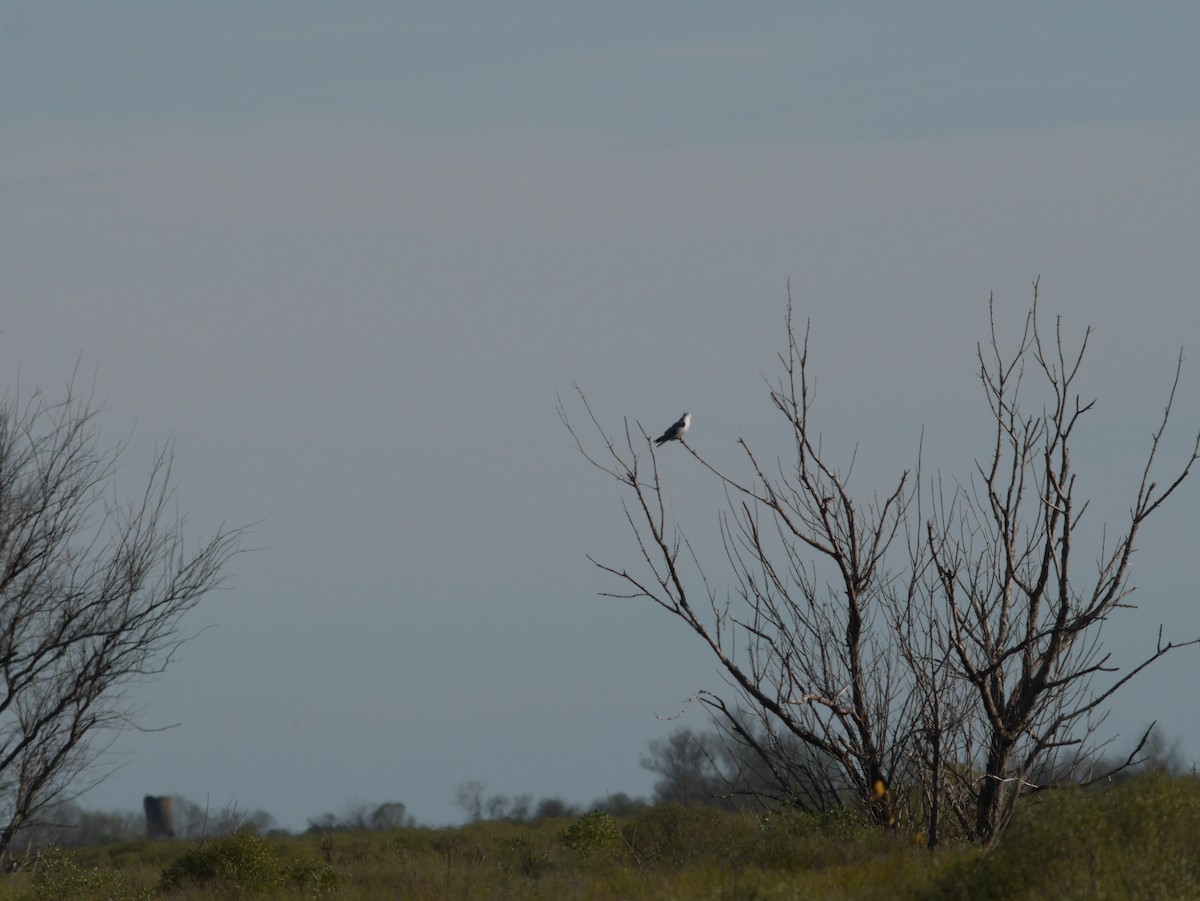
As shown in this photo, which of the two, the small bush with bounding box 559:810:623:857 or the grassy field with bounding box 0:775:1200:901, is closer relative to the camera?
the grassy field with bounding box 0:775:1200:901

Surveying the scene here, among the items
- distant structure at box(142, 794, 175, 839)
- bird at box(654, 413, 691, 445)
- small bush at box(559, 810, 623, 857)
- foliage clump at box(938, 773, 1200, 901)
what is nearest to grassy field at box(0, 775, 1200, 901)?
foliage clump at box(938, 773, 1200, 901)

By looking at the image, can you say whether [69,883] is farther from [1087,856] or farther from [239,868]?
[1087,856]

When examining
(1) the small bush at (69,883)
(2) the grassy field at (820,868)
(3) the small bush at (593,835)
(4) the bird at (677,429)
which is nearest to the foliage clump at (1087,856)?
(2) the grassy field at (820,868)

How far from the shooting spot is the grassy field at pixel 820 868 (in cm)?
A: 720

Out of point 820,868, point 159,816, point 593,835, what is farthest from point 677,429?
point 159,816

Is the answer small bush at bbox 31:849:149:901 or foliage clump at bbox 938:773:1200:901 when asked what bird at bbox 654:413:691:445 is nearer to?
foliage clump at bbox 938:773:1200:901

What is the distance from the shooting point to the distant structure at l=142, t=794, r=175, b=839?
33.6 metres

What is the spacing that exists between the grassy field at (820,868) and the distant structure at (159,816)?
19985mm

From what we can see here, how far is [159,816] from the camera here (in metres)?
34.7

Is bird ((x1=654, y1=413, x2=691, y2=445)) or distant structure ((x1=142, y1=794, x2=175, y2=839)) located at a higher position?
bird ((x1=654, y1=413, x2=691, y2=445))

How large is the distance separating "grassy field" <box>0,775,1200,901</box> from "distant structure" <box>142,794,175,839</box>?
19985mm

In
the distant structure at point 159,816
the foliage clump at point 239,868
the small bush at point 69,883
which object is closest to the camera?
the small bush at point 69,883

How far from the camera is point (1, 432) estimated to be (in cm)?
1316

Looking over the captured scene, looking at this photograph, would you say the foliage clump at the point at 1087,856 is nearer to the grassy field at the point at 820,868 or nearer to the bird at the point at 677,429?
the grassy field at the point at 820,868
